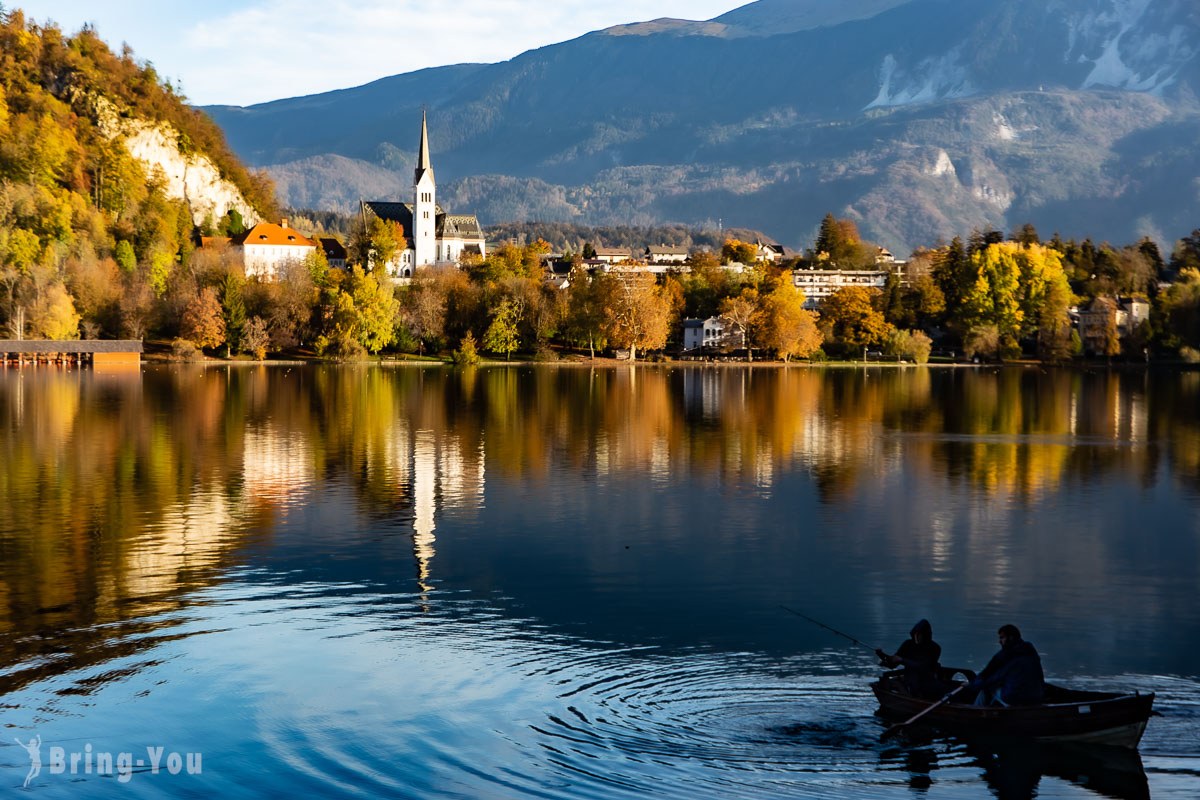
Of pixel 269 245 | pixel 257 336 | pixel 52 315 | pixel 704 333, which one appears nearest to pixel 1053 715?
pixel 52 315

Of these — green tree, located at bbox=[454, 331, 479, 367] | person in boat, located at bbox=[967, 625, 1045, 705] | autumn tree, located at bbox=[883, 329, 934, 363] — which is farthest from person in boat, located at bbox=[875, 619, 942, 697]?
autumn tree, located at bbox=[883, 329, 934, 363]

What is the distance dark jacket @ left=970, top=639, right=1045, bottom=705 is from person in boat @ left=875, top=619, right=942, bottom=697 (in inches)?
32.7

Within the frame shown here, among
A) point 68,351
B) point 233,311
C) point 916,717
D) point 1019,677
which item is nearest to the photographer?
point 1019,677

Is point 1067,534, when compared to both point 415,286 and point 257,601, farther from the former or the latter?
point 415,286

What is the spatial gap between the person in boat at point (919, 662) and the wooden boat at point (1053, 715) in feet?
0.46

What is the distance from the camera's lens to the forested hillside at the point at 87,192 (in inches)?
4766

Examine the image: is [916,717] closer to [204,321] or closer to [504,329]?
[204,321]

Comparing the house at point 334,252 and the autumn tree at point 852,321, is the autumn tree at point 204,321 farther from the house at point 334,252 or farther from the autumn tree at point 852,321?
the autumn tree at point 852,321

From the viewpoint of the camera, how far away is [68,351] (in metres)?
111

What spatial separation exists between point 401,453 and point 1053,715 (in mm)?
31880

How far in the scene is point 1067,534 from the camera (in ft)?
97.3

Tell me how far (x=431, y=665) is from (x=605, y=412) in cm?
4681

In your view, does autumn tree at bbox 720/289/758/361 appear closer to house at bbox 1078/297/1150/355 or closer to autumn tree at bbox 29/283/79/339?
house at bbox 1078/297/1150/355

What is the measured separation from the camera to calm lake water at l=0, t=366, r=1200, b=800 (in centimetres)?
1489
